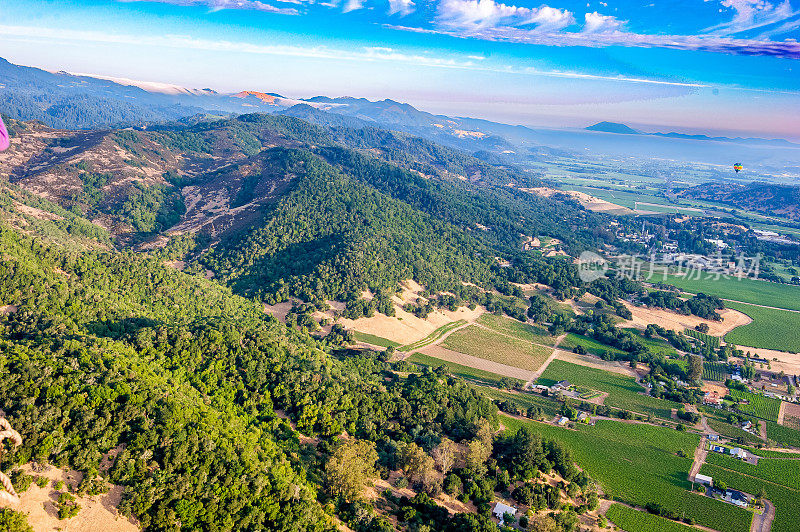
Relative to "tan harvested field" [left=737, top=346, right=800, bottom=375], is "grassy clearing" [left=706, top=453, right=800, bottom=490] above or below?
below

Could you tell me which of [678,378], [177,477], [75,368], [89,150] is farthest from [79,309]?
[89,150]

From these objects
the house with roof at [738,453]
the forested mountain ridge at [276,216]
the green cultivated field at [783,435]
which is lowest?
the house with roof at [738,453]

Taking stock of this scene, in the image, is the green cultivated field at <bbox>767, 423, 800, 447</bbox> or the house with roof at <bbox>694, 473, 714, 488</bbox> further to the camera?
the green cultivated field at <bbox>767, 423, 800, 447</bbox>

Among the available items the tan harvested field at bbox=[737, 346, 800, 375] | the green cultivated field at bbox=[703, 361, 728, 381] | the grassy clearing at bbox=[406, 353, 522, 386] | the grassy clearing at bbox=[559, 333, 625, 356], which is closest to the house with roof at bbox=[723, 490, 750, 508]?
the grassy clearing at bbox=[406, 353, 522, 386]

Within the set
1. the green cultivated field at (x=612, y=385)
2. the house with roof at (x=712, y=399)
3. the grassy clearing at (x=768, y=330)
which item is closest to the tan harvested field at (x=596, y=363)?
the green cultivated field at (x=612, y=385)

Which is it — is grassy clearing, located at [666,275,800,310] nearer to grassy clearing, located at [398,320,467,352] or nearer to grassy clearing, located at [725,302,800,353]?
grassy clearing, located at [725,302,800,353]

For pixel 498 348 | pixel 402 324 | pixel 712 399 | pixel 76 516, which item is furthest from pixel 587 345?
pixel 76 516

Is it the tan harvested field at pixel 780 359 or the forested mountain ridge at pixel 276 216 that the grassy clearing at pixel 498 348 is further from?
the tan harvested field at pixel 780 359
